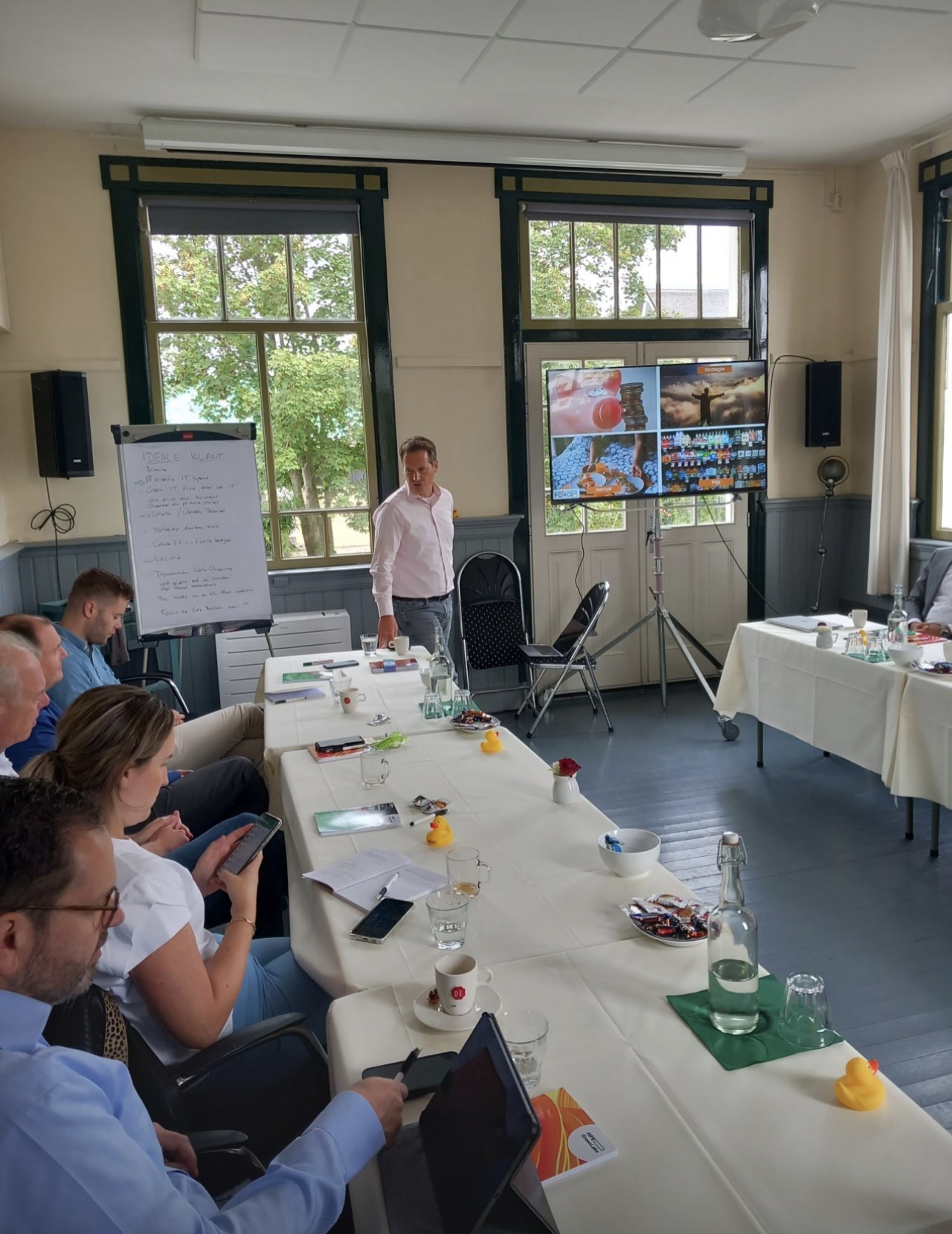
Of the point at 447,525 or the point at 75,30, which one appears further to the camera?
the point at 447,525

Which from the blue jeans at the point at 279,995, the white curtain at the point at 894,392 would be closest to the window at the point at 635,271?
the white curtain at the point at 894,392

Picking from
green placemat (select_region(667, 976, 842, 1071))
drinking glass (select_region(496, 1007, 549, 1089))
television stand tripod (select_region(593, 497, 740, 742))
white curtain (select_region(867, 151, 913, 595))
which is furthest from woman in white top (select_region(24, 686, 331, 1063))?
white curtain (select_region(867, 151, 913, 595))

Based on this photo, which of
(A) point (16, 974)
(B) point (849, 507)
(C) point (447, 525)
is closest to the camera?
(A) point (16, 974)

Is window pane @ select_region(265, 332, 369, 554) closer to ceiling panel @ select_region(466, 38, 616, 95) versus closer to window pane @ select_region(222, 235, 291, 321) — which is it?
window pane @ select_region(222, 235, 291, 321)

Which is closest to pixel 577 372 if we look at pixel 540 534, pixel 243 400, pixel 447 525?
pixel 540 534

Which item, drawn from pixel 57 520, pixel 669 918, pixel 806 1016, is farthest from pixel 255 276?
pixel 806 1016

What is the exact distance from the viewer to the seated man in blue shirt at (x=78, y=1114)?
2.82ft

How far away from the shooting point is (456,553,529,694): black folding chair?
5.70 m

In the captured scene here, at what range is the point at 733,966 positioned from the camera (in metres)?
1.40

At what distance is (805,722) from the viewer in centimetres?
421

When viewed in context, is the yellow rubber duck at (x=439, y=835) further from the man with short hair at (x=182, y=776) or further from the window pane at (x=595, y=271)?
the window pane at (x=595, y=271)

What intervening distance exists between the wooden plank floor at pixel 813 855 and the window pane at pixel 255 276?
116 inches

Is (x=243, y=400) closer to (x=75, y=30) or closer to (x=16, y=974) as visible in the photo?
(x=75, y=30)

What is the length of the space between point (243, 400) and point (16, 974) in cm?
487
